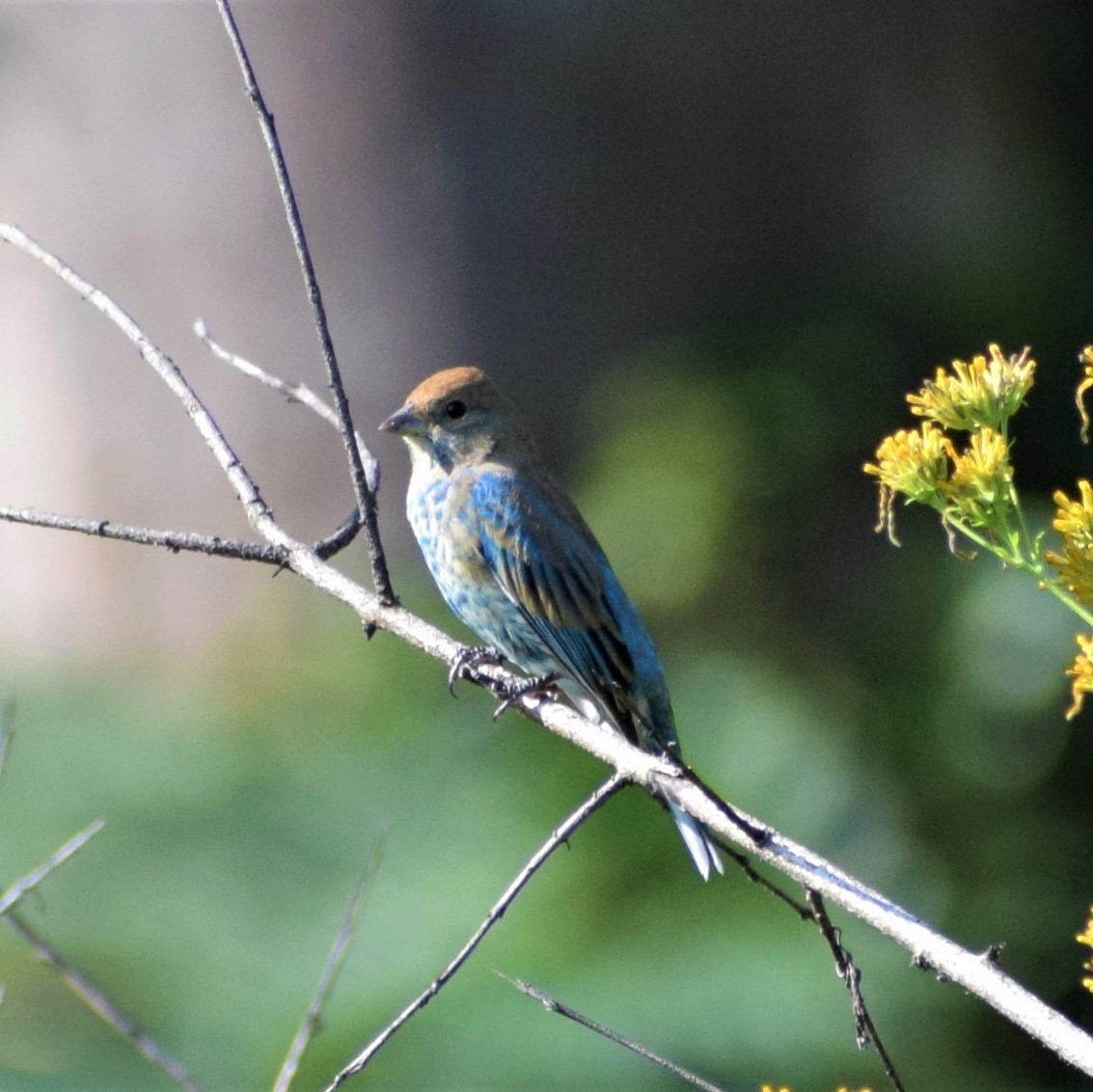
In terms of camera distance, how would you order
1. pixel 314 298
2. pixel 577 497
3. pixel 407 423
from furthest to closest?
pixel 577 497 < pixel 407 423 < pixel 314 298

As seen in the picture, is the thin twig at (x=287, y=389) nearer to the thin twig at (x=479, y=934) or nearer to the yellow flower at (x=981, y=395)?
the thin twig at (x=479, y=934)

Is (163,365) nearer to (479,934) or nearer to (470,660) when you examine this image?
(470,660)

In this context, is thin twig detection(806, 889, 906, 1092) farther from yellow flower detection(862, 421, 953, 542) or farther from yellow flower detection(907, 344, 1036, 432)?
yellow flower detection(907, 344, 1036, 432)

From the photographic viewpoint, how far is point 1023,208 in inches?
314

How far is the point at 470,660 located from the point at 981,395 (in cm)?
127

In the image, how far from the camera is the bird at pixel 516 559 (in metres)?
3.82

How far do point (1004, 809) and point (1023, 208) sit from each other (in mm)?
3772

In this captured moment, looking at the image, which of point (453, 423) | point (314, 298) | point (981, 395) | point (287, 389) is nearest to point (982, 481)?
point (981, 395)

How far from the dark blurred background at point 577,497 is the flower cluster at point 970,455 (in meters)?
3.08

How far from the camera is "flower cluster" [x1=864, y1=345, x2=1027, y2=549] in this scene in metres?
2.07

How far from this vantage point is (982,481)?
207cm

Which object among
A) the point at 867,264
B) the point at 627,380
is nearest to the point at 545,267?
the point at 627,380

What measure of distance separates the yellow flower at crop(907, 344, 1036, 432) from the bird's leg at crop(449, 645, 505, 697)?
0.97 meters

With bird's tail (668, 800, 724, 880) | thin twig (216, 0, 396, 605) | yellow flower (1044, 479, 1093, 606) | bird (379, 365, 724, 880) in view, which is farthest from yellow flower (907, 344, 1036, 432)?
bird (379, 365, 724, 880)
